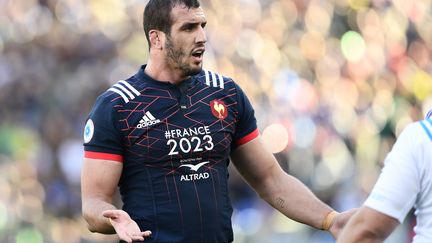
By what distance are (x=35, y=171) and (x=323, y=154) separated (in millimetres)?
3190

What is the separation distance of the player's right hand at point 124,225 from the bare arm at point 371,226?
1.34 m

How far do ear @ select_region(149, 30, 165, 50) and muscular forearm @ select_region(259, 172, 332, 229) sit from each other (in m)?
0.97

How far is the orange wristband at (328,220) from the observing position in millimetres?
5203

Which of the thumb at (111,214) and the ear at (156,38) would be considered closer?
the thumb at (111,214)

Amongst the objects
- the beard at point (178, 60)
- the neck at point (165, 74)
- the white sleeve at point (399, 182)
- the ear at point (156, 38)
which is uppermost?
the ear at point (156, 38)

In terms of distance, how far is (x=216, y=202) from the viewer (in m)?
5.15

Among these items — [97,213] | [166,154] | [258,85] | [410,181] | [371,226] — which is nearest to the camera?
[410,181]

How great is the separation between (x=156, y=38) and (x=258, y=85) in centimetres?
573

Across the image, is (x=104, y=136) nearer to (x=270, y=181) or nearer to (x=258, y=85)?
(x=270, y=181)

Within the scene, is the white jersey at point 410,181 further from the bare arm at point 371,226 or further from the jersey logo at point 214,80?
the jersey logo at point 214,80

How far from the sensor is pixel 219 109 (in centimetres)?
530

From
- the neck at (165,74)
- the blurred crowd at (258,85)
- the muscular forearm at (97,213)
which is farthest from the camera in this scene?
the blurred crowd at (258,85)

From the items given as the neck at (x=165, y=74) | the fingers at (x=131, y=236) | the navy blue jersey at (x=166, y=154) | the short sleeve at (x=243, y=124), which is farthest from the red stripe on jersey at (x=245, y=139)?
the fingers at (x=131, y=236)

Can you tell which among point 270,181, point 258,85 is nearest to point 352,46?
point 258,85
